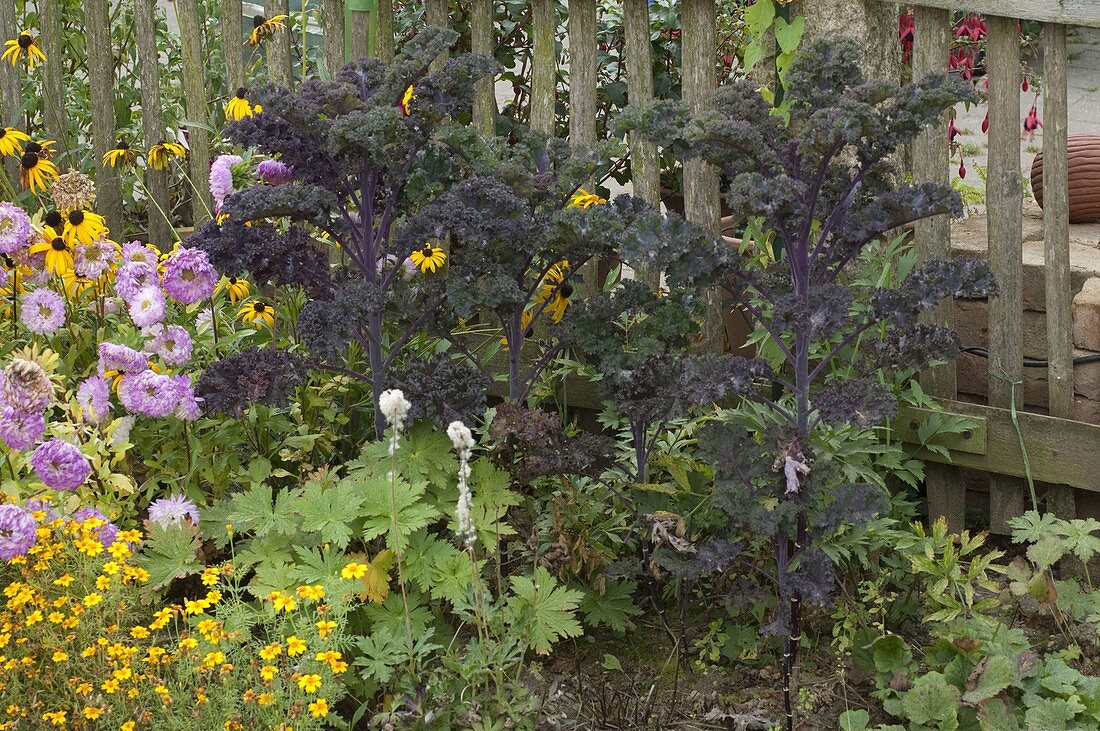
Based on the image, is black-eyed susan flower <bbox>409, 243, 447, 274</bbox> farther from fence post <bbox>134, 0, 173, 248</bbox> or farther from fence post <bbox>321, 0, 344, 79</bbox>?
fence post <bbox>134, 0, 173, 248</bbox>

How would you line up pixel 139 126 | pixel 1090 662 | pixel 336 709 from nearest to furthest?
pixel 336 709, pixel 1090 662, pixel 139 126

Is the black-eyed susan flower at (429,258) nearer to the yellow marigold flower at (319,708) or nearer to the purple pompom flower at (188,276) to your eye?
the purple pompom flower at (188,276)

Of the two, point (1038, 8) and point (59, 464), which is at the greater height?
point (1038, 8)

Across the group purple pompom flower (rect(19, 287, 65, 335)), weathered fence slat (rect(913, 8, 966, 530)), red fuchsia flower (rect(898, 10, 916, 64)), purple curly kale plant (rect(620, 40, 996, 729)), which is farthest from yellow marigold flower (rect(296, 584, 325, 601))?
red fuchsia flower (rect(898, 10, 916, 64))

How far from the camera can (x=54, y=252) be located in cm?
342

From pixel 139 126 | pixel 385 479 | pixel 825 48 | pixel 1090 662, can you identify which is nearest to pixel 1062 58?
pixel 825 48

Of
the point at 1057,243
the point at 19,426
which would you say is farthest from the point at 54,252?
the point at 1057,243

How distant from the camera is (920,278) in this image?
274 cm

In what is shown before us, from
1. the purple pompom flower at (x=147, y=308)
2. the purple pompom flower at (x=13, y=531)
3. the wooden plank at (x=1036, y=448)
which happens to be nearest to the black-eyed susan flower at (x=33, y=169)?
the purple pompom flower at (x=147, y=308)

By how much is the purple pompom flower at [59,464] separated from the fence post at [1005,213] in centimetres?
236

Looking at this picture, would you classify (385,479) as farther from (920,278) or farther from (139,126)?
(139,126)

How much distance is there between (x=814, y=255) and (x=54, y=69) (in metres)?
3.22

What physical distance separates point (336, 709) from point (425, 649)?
364 millimetres

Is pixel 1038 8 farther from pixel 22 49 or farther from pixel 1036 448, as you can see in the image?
pixel 22 49
